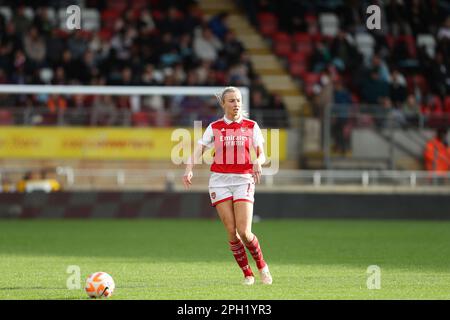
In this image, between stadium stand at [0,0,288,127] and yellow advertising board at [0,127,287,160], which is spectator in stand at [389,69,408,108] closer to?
stadium stand at [0,0,288,127]

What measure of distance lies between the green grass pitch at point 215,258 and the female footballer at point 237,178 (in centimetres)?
39


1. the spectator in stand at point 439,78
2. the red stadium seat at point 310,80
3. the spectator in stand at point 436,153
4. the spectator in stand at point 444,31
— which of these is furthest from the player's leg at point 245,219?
the spectator in stand at point 444,31

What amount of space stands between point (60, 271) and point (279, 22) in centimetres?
1900

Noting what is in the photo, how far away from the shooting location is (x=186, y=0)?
3089cm

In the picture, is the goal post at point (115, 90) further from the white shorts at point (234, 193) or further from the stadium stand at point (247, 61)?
the white shorts at point (234, 193)

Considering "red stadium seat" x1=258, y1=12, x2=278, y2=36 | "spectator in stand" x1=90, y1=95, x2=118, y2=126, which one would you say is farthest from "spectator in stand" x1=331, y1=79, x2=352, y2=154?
"red stadium seat" x1=258, y1=12, x2=278, y2=36

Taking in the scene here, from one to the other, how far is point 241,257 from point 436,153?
48.3 feet

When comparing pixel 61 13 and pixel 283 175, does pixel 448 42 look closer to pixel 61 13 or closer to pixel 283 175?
pixel 283 175

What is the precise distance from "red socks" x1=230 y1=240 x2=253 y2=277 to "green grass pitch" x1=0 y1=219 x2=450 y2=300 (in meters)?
0.18

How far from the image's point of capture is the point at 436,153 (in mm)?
25359

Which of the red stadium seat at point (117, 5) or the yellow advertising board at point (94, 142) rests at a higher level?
the red stadium seat at point (117, 5)

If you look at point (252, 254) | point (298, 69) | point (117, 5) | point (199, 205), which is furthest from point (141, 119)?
point (252, 254)

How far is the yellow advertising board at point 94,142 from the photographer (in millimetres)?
25406
